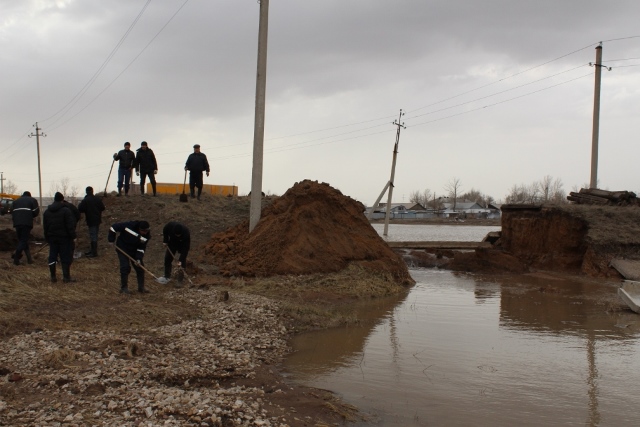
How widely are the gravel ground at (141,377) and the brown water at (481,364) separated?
3.45 feet

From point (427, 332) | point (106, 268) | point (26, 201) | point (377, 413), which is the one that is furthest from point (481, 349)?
point (26, 201)

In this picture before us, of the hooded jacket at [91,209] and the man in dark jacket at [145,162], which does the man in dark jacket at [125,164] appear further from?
the hooded jacket at [91,209]

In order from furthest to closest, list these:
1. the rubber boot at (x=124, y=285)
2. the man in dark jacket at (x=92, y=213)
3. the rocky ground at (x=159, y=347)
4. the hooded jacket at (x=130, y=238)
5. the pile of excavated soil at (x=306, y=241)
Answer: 1. the man in dark jacket at (x=92, y=213)
2. the pile of excavated soil at (x=306, y=241)
3. the rubber boot at (x=124, y=285)
4. the hooded jacket at (x=130, y=238)
5. the rocky ground at (x=159, y=347)

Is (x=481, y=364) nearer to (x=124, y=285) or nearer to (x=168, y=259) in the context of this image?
(x=124, y=285)

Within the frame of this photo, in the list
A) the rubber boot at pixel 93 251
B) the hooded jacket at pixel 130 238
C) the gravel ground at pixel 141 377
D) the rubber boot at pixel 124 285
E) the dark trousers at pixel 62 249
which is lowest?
the gravel ground at pixel 141 377

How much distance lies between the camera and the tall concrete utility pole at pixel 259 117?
15.8 metres

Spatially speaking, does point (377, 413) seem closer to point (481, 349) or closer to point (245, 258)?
point (481, 349)

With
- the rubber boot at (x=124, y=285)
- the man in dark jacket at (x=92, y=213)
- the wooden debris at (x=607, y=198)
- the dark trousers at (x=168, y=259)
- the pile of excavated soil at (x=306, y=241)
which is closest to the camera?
the rubber boot at (x=124, y=285)

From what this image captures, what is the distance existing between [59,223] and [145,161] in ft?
22.0

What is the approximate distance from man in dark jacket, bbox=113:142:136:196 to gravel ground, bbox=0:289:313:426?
10327 mm

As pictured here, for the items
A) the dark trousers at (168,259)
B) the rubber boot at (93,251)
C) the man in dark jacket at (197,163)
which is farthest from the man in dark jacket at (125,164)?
the dark trousers at (168,259)

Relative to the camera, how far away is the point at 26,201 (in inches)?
535

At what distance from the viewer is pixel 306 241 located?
596 inches

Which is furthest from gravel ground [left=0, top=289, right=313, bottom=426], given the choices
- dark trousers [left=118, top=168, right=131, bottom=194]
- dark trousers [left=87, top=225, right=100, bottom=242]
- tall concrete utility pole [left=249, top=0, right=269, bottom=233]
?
dark trousers [left=118, top=168, right=131, bottom=194]
